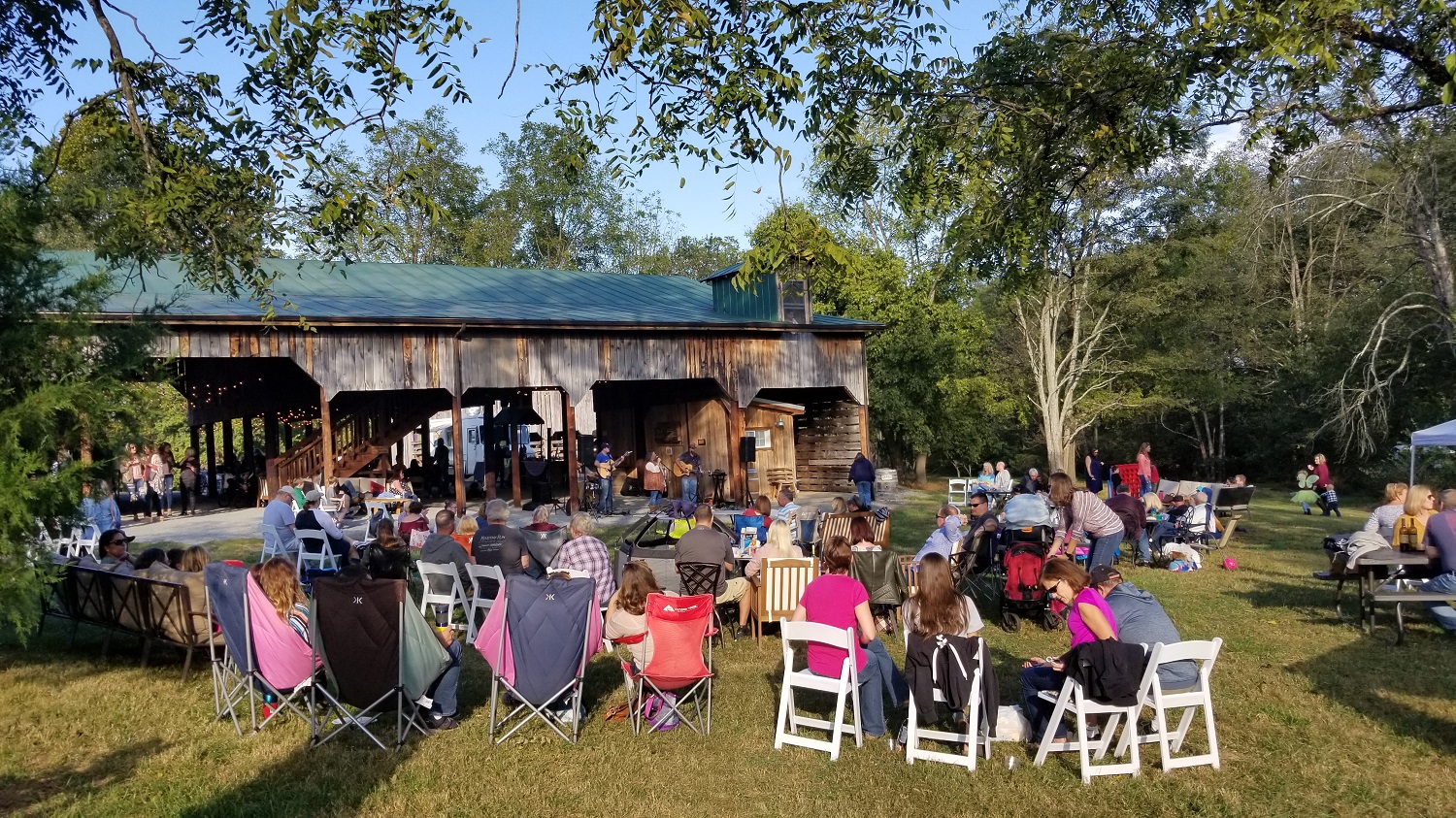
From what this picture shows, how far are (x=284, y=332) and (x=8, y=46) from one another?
998 centimetres

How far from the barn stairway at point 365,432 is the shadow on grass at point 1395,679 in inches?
737

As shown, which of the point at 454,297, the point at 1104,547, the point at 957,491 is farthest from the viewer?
the point at 957,491

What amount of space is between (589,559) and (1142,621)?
430 centimetres

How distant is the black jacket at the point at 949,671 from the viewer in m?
5.37

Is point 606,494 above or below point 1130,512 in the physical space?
below

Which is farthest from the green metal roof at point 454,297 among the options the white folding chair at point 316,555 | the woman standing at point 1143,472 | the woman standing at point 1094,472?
the woman standing at point 1143,472

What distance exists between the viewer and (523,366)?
19219 mm

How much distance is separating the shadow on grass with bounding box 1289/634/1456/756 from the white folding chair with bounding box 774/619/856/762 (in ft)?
10.6

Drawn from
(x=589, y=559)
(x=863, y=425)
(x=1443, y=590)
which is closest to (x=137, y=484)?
(x=863, y=425)

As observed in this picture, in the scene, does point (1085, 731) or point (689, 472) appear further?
point (689, 472)

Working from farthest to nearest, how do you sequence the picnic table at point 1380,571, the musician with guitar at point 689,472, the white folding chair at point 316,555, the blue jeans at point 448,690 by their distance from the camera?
the musician with guitar at point 689,472 → the white folding chair at point 316,555 → the picnic table at point 1380,571 → the blue jeans at point 448,690

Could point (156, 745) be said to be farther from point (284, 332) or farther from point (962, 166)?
point (284, 332)

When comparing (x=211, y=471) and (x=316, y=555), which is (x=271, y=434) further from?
Answer: (x=316, y=555)

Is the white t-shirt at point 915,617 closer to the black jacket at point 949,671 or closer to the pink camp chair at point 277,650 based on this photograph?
the black jacket at point 949,671
